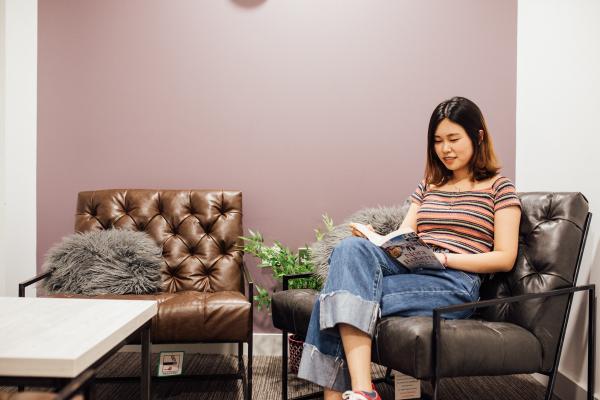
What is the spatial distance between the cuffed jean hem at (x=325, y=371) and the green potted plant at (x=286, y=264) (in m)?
0.69

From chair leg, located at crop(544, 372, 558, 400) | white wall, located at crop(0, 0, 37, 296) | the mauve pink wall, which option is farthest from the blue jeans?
white wall, located at crop(0, 0, 37, 296)

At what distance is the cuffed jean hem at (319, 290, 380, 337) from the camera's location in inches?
57.6

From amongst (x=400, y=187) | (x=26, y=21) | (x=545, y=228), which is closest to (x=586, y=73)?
(x=545, y=228)

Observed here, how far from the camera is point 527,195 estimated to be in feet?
6.04

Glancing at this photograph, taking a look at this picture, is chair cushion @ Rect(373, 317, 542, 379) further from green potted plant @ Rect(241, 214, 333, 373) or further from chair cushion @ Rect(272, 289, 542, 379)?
green potted plant @ Rect(241, 214, 333, 373)

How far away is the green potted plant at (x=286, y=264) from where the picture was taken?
2.31m

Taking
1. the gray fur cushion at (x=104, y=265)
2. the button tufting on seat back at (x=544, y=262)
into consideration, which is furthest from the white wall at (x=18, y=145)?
the button tufting on seat back at (x=544, y=262)

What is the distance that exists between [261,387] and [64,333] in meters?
1.28

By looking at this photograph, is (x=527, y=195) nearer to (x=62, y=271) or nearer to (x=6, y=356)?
(x=6, y=356)

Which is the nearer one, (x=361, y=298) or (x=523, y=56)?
(x=361, y=298)

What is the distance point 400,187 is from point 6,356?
6.84 ft

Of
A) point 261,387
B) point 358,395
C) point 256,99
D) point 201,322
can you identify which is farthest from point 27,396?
point 256,99

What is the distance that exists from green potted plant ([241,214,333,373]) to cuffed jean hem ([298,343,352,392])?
27.0 inches

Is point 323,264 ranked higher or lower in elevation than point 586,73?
lower
